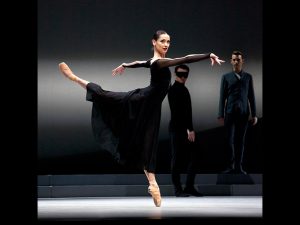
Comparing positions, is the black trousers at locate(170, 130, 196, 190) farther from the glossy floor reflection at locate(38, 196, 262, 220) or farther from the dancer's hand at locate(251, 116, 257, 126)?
the dancer's hand at locate(251, 116, 257, 126)

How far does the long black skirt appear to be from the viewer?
815 centimetres

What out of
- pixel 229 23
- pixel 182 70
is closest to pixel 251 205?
pixel 182 70

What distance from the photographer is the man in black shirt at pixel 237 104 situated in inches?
408

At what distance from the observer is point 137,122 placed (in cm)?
820

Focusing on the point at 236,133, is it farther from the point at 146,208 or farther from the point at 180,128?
the point at 146,208

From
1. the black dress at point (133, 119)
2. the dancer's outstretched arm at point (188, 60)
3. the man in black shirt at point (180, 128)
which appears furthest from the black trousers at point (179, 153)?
the dancer's outstretched arm at point (188, 60)

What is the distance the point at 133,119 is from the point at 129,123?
78mm

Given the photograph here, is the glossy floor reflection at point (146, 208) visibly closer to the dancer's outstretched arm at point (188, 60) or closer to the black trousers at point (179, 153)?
the black trousers at point (179, 153)

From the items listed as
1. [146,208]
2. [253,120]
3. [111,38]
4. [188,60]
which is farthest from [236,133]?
[188,60]

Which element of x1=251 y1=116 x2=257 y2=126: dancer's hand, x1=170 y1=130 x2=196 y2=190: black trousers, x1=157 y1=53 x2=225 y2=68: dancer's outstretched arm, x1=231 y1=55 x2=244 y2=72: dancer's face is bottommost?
x1=170 y1=130 x2=196 y2=190: black trousers

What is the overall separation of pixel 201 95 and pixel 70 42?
2020 mm

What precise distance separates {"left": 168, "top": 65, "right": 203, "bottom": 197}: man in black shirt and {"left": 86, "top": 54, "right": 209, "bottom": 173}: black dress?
1.06 meters

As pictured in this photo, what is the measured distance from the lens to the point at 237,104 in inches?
412

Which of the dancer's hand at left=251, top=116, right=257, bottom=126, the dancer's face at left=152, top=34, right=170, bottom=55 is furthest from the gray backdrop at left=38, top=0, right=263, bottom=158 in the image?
the dancer's face at left=152, top=34, right=170, bottom=55
